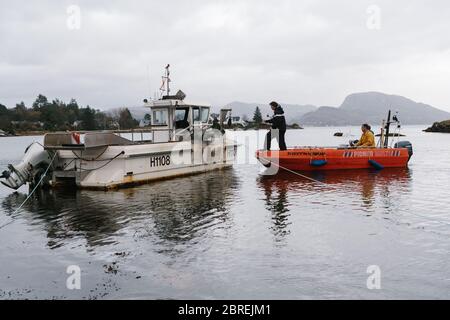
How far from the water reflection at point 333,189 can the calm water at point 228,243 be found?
0.08 meters

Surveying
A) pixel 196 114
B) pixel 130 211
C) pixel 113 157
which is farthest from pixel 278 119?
pixel 130 211

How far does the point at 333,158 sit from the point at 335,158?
10 cm

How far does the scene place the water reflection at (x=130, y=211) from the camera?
26.5 feet

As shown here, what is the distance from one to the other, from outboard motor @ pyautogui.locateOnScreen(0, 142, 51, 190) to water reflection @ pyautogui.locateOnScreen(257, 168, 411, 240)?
25.5 feet

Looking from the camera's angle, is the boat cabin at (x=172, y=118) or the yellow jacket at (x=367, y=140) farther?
the yellow jacket at (x=367, y=140)

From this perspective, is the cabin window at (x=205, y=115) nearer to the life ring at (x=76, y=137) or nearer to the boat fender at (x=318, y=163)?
the boat fender at (x=318, y=163)

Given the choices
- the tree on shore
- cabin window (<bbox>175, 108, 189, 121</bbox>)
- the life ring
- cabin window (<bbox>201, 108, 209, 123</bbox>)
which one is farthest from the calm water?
the tree on shore

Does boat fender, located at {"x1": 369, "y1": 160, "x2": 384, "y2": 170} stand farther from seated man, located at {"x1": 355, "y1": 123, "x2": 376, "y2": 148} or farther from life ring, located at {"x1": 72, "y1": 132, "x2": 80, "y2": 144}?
life ring, located at {"x1": 72, "y1": 132, "x2": 80, "y2": 144}

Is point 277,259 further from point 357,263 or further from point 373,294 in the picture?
point 373,294

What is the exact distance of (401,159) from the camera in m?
19.1

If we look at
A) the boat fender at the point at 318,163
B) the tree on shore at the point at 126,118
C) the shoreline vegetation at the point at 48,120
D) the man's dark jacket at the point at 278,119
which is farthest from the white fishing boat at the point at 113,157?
the shoreline vegetation at the point at 48,120

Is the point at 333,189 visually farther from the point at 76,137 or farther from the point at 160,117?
the point at 76,137

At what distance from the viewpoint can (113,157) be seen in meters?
13.3
